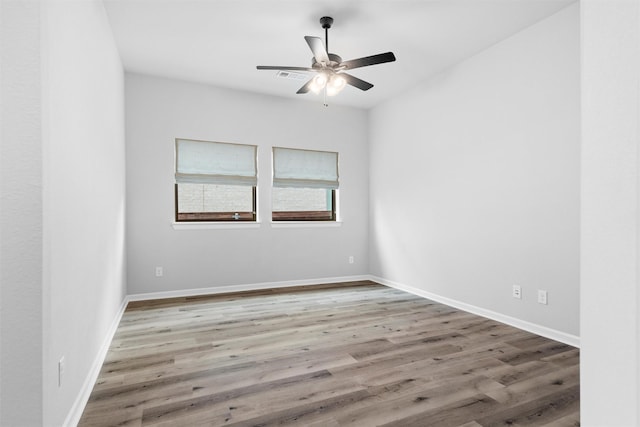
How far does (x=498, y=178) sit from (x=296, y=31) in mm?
2410

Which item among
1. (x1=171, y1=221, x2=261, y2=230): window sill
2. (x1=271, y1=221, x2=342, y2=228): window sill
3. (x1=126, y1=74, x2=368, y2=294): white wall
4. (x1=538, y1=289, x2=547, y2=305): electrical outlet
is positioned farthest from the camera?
(x1=271, y1=221, x2=342, y2=228): window sill

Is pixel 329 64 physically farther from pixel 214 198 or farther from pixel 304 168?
pixel 214 198

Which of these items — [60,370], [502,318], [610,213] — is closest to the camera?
[610,213]

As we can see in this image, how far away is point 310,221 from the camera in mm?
5180

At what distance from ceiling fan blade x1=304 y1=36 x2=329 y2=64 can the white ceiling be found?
392mm

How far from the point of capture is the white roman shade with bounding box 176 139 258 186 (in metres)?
4.46

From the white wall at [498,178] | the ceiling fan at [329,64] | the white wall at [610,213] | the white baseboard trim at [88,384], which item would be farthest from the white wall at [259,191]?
the white wall at [610,213]

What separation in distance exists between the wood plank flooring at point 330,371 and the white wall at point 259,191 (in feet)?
2.71

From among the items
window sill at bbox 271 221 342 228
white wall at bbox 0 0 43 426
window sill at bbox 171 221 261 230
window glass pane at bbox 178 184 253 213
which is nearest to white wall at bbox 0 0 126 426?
white wall at bbox 0 0 43 426

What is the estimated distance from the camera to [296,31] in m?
3.21

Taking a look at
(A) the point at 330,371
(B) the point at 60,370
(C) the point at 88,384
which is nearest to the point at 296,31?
(A) the point at 330,371

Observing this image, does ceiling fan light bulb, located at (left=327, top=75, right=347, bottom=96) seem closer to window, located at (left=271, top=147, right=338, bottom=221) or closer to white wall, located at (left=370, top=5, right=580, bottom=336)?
white wall, located at (left=370, top=5, right=580, bottom=336)

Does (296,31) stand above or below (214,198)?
above

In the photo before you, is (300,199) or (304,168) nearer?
(304,168)
